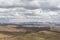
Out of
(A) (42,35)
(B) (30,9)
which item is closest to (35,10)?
(B) (30,9)

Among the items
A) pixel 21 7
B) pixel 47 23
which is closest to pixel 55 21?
pixel 47 23

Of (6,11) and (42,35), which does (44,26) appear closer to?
(42,35)

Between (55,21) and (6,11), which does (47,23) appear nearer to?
(55,21)

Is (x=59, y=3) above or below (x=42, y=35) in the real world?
above

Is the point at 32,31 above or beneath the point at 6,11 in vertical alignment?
beneath

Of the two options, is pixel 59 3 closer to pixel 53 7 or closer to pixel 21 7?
pixel 53 7

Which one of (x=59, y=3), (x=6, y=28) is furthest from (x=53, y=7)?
(x=6, y=28)
